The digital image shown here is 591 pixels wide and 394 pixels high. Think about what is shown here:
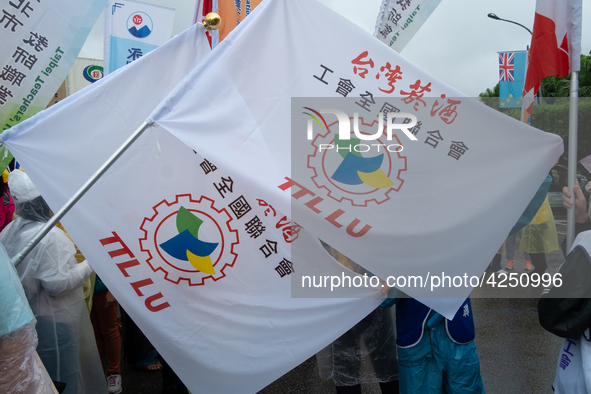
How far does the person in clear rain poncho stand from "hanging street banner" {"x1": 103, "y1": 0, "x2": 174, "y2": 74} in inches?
82.2

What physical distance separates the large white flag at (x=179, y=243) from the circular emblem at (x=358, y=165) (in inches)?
13.8

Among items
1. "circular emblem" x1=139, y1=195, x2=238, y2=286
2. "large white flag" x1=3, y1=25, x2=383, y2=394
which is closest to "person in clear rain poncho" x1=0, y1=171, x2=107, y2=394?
"large white flag" x1=3, y1=25, x2=383, y2=394

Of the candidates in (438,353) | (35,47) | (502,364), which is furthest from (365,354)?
(35,47)

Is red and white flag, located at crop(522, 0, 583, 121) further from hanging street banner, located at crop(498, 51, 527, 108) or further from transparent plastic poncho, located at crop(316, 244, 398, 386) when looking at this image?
hanging street banner, located at crop(498, 51, 527, 108)

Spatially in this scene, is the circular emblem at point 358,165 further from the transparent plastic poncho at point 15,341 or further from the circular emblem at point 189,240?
the transparent plastic poncho at point 15,341

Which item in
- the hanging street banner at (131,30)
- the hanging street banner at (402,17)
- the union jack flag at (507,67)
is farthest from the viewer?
the union jack flag at (507,67)

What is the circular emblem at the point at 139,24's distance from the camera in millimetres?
5016

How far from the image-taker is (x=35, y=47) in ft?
8.38

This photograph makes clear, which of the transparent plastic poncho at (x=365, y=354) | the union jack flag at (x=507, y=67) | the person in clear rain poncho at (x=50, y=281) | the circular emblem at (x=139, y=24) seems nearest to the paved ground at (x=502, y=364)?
the transparent plastic poncho at (x=365, y=354)

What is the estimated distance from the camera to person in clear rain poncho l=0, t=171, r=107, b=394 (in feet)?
9.45

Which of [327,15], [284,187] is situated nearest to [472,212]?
[284,187]

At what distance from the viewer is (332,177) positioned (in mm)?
2195

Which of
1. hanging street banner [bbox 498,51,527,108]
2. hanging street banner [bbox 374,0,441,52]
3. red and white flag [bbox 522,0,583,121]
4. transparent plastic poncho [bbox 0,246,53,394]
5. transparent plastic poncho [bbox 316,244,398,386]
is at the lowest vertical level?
transparent plastic poncho [bbox 316,244,398,386]

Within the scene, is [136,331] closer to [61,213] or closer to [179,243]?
[179,243]
